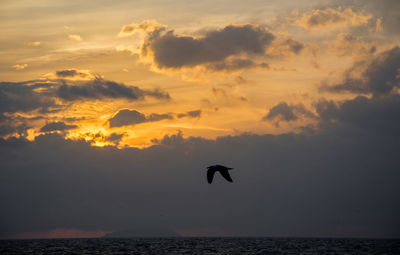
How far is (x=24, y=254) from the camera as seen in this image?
11456 centimetres

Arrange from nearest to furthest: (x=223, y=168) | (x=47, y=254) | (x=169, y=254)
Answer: (x=223, y=168)
(x=169, y=254)
(x=47, y=254)

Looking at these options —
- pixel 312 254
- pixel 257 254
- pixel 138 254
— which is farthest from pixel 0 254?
pixel 312 254

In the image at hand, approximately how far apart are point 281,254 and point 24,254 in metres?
61.1

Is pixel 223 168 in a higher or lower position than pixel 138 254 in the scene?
higher

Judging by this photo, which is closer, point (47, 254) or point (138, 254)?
point (138, 254)

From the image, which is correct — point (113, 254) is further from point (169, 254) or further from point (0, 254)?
point (0, 254)

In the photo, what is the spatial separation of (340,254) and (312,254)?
21.5ft

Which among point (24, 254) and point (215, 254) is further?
point (24, 254)

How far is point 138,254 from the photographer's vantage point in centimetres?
10662

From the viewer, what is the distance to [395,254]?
109 metres

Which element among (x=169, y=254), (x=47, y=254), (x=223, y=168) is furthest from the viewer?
(x=47, y=254)

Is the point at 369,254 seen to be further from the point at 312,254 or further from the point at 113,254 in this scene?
the point at 113,254

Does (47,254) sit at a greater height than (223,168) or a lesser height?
lesser

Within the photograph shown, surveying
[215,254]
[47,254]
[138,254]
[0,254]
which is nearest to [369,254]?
[215,254]
